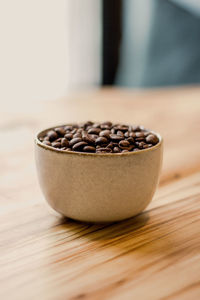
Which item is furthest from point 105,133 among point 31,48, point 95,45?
point 95,45

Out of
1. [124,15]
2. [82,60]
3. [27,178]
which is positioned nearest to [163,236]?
[27,178]

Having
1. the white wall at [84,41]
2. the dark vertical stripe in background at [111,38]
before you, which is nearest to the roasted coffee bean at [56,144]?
the white wall at [84,41]

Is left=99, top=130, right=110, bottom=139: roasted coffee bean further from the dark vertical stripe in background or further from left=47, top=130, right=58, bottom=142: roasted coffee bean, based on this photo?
the dark vertical stripe in background

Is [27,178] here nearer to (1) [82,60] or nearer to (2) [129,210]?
(2) [129,210]

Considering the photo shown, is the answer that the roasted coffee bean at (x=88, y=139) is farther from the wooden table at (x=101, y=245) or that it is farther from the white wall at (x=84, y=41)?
the white wall at (x=84, y=41)

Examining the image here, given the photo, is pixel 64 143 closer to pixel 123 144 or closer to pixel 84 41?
pixel 123 144

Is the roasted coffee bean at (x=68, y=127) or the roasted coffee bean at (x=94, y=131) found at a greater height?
the roasted coffee bean at (x=94, y=131)
